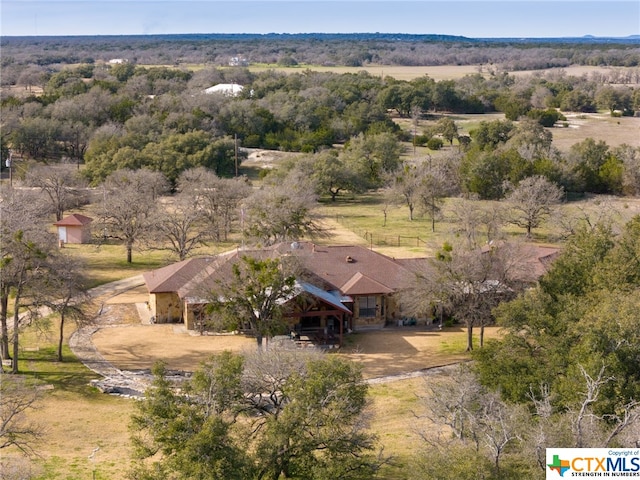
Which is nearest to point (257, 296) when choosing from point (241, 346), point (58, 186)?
point (241, 346)

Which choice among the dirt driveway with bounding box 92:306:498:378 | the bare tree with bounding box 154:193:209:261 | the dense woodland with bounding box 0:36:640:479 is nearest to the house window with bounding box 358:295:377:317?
the dirt driveway with bounding box 92:306:498:378

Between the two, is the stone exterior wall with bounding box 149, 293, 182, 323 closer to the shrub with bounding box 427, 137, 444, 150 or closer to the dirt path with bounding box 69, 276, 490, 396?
the dirt path with bounding box 69, 276, 490, 396

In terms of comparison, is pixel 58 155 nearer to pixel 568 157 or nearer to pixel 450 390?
pixel 568 157

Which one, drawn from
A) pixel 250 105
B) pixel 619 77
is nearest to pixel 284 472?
pixel 250 105

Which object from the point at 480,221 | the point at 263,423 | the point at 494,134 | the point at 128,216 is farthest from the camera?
the point at 494,134

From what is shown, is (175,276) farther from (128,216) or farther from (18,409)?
(18,409)

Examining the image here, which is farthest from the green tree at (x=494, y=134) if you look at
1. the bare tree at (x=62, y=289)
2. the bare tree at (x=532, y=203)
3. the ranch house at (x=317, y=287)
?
the bare tree at (x=62, y=289)
